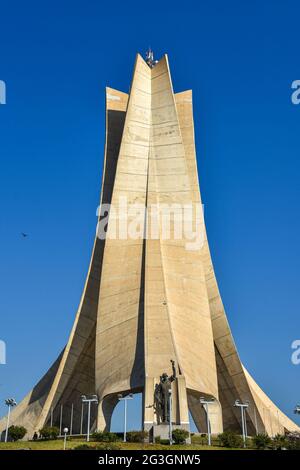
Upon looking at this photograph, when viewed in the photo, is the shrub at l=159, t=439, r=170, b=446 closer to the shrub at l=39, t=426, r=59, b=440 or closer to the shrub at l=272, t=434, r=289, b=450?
the shrub at l=272, t=434, r=289, b=450

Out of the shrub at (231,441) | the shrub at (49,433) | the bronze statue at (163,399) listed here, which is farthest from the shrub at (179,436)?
the shrub at (49,433)

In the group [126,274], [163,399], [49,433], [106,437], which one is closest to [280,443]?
[163,399]

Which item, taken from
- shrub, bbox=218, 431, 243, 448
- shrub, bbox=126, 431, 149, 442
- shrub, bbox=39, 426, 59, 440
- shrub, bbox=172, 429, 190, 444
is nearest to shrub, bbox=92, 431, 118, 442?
shrub, bbox=126, 431, 149, 442

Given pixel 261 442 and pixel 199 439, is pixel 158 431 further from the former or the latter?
pixel 261 442

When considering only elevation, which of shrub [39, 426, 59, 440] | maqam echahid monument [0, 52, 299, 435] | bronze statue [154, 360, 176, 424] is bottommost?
shrub [39, 426, 59, 440]

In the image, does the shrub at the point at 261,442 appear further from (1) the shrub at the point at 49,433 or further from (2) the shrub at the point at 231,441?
(1) the shrub at the point at 49,433

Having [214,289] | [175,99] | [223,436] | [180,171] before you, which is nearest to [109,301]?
[214,289]
